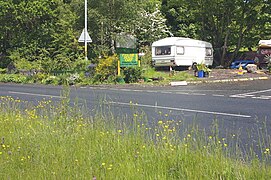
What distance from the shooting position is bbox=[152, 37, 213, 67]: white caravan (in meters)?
30.3

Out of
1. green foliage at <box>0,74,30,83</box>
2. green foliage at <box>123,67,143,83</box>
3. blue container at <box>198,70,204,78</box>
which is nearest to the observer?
green foliage at <box>123,67,143,83</box>

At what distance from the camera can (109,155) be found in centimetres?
469

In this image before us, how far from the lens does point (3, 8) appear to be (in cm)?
3497

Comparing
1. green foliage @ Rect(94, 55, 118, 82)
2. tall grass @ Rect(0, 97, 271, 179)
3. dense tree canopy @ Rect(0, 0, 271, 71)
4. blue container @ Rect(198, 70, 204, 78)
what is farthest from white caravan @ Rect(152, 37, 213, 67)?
tall grass @ Rect(0, 97, 271, 179)

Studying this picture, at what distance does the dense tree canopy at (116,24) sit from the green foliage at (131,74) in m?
9.37

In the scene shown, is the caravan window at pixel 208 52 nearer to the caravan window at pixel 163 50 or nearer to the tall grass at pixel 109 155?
the caravan window at pixel 163 50

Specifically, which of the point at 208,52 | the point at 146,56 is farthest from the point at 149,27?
the point at 208,52

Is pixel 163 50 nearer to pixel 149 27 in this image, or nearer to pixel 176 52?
pixel 176 52

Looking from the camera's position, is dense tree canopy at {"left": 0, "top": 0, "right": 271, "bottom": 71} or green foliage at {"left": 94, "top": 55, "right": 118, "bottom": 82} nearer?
green foliage at {"left": 94, "top": 55, "right": 118, "bottom": 82}

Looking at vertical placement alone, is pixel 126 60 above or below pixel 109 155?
above

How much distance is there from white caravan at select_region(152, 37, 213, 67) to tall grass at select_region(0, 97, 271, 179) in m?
24.5

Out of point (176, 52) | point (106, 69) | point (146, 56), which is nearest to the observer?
point (106, 69)

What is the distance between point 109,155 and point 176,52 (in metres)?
26.1

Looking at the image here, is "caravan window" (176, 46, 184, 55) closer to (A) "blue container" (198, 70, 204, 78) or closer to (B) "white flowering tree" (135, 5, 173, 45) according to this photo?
(B) "white flowering tree" (135, 5, 173, 45)
